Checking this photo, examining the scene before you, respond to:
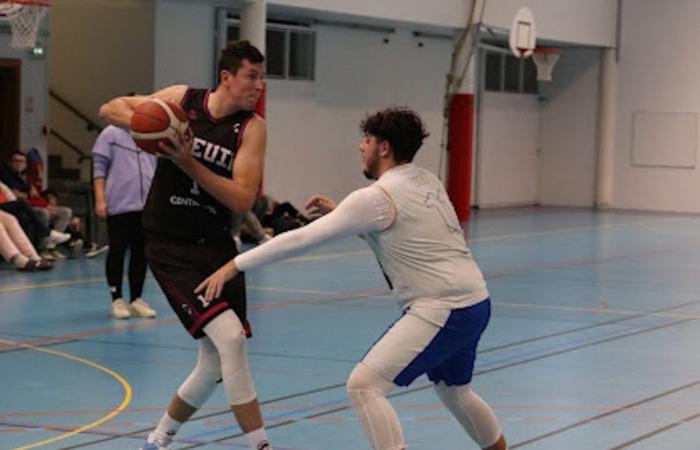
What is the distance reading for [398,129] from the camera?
6172 millimetres

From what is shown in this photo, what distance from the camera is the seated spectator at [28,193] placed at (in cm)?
1819

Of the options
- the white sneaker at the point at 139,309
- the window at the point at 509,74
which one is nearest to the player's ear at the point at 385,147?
the white sneaker at the point at 139,309

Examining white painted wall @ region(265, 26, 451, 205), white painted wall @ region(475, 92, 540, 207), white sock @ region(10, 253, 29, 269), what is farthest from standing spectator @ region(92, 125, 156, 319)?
white painted wall @ region(475, 92, 540, 207)

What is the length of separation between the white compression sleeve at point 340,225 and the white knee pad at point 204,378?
0.98 meters

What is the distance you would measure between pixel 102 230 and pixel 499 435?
16489mm

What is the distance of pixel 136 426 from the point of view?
8.12 m

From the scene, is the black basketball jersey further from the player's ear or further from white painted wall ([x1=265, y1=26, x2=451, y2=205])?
white painted wall ([x1=265, y1=26, x2=451, y2=205])

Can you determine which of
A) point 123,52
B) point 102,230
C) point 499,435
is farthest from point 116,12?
point 499,435

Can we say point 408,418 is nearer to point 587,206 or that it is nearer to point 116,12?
point 116,12

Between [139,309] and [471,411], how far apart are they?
7.03 m

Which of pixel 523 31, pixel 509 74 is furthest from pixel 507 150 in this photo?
pixel 523 31

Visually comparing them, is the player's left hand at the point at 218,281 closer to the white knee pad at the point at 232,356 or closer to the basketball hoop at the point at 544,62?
the white knee pad at the point at 232,356

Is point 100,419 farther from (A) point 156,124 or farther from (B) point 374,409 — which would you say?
(B) point 374,409

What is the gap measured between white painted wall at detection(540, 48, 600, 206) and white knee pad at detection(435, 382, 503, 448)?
2888 cm
